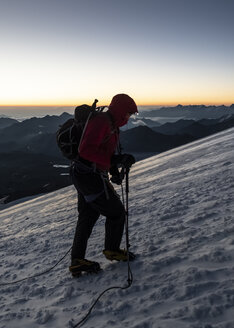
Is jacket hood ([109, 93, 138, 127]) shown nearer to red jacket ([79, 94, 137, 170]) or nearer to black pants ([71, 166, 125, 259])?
red jacket ([79, 94, 137, 170])

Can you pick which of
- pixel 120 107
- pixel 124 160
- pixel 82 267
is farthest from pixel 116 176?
pixel 82 267

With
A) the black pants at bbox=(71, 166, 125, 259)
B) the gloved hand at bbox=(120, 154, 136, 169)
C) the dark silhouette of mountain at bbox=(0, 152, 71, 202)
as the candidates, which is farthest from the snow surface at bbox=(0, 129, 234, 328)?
the dark silhouette of mountain at bbox=(0, 152, 71, 202)

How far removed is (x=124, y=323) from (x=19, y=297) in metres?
2.02

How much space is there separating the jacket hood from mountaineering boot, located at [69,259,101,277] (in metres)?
2.16

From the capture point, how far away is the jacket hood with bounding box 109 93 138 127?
4.04 metres

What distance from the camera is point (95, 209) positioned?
4.38m

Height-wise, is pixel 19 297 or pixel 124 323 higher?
pixel 124 323

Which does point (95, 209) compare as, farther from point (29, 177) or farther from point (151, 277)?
point (29, 177)

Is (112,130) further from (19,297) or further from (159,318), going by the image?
(19,297)

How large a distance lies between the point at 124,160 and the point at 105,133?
516 millimetres

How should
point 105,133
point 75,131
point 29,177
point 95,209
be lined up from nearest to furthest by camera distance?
point 105,133 → point 75,131 → point 95,209 → point 29,177

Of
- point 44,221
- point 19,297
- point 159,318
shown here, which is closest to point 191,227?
point 159,318

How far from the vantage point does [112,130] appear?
13.3ft

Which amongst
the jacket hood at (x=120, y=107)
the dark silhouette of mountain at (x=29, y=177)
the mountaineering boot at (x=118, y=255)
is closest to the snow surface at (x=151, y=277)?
the mountaineering boot at (x=118, y=255)
